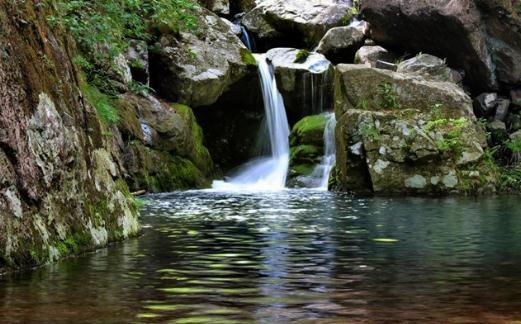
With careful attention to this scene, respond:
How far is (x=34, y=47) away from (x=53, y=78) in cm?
40

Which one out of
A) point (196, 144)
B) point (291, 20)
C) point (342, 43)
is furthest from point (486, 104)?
point (196, 144)

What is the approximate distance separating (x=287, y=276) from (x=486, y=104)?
20.6 meters

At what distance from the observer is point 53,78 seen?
7.68 metres

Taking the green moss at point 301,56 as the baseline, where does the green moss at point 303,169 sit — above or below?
below

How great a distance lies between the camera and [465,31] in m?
24.0

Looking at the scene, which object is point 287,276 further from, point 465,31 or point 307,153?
point 465,31

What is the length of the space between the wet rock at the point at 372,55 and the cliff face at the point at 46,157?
57.1 ft

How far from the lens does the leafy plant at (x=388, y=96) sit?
1994cm

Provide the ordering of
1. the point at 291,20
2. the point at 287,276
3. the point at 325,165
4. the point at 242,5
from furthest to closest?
the point at 242,5 → the point at 291,20 → the point at 325,165 → the point at 287,276

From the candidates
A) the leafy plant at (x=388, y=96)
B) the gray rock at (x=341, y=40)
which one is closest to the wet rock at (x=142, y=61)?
the leafy plant at (x=388, y=96)

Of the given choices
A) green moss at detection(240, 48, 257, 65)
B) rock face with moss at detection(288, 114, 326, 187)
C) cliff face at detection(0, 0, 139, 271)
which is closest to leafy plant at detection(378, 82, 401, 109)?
rock face with moss at detection(288, 114, 326, 187)

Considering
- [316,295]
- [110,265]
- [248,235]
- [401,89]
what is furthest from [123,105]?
[316,295]

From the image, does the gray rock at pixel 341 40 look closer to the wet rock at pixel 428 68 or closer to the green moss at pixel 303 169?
the wet rock at pixel 428 68

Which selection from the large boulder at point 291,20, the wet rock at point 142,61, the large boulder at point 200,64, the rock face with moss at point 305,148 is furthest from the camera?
the large boulder at point 291,20
